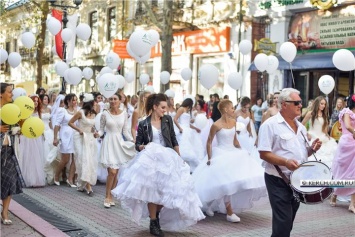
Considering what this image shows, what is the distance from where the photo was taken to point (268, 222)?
8.07 meters

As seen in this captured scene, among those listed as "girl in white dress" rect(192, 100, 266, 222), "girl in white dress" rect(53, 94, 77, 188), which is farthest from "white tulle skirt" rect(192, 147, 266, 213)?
"girl in white dress" rect(53, 94, 77, 188)

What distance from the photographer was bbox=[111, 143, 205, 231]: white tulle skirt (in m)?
6.87

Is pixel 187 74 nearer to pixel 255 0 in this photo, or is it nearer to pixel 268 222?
pixel 255 0

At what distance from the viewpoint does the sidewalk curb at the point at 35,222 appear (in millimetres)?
6941

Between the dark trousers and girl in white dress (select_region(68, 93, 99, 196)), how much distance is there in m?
5.53

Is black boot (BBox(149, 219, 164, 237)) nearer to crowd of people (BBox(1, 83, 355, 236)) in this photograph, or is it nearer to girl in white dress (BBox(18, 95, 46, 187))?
crowd of people (BBox(1, 83, 355, 236))

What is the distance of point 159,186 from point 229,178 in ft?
4.53

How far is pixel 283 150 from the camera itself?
17.6ft

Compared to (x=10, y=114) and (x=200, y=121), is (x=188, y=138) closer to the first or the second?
(x=200, y=121)

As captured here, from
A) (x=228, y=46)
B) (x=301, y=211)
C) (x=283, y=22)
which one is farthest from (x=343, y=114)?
(x=228, y=46)

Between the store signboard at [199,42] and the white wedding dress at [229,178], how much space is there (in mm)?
16651

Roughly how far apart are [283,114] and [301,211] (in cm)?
393

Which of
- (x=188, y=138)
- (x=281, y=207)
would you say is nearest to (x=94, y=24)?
(x=188, y=138)

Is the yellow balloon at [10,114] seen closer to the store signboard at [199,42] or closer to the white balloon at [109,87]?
the white balloon at [109,87]
